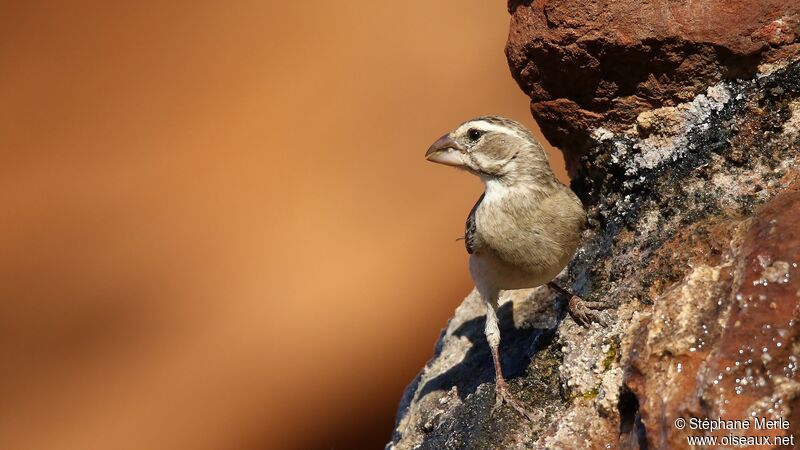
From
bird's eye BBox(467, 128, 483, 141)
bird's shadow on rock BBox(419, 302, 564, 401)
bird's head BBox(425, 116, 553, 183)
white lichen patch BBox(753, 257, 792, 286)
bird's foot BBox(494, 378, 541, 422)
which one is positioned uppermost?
bird's eye BBox(467, 128, 483, 141)

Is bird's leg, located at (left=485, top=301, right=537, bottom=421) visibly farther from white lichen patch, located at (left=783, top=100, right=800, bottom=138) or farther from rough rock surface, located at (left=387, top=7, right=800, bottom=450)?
white lichen patch, located at (left=783, top=100, right=800, bottom=138)

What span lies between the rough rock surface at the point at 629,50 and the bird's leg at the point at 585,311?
941 millimetres

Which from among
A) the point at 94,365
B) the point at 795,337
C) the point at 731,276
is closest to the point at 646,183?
the point at 731,276

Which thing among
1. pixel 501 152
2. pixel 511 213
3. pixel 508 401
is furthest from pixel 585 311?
pixel 501 152

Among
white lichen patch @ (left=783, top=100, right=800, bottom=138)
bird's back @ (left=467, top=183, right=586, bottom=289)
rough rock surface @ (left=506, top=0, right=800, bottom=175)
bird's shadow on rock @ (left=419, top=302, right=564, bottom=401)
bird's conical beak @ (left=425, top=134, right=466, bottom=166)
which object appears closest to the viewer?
white lichen patch @ (left=783, top=100, right=800, bottom=138)

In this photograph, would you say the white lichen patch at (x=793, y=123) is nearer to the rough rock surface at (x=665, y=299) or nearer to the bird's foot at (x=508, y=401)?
the rough rock surface at (x=665, y=299)

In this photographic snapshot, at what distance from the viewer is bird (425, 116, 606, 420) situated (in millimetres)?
4602

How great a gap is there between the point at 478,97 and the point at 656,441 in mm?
9195

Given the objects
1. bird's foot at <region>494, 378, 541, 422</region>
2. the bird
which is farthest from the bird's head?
bird's foot at <region>494, 378, 541, 422</region>

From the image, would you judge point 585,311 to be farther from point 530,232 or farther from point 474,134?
point 474,134

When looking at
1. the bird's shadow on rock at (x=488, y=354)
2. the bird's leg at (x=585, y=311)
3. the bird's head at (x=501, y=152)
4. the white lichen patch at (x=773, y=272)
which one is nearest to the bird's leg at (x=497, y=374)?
the bird's shadow on rock at (x=488, y=354)

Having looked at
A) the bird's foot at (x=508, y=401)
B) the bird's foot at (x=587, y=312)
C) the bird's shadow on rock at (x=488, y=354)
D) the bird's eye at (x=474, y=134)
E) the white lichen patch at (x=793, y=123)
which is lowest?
the bird's shadow on rock at (x=488, y=354)

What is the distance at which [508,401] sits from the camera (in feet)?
14.0

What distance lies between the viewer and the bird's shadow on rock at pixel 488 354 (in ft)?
15.4
